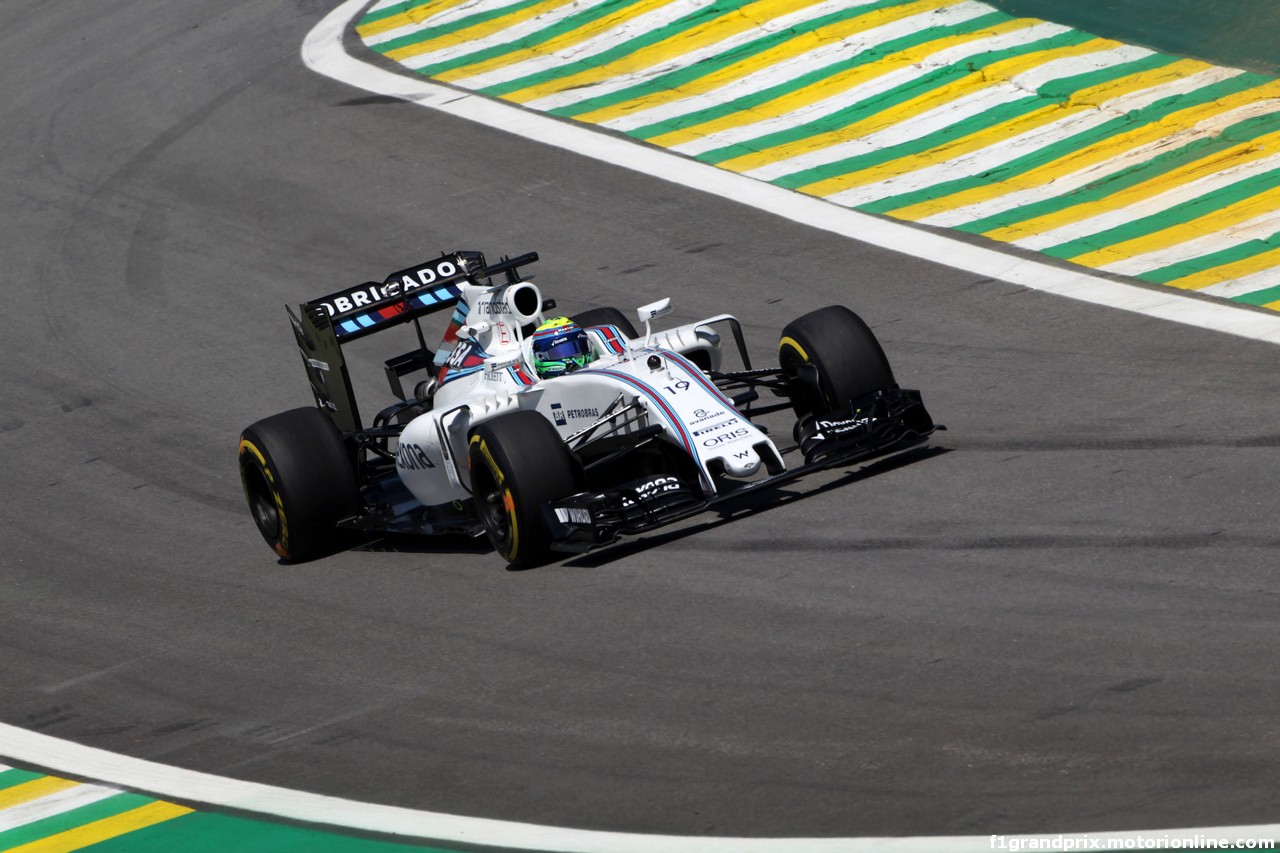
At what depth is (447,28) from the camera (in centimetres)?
2295

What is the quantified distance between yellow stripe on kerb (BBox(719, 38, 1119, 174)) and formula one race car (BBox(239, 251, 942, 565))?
658 centimetres

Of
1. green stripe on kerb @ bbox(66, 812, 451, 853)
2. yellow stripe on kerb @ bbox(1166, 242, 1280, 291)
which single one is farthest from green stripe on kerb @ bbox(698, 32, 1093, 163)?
green stripe on kerb @ bbox(66, 812, 451, 853)

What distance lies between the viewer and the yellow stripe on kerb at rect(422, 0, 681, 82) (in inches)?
853

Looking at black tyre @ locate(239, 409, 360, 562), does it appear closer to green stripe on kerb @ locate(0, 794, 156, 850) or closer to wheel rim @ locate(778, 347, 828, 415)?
wheel rim @ locate(778, 347, 828, 415)

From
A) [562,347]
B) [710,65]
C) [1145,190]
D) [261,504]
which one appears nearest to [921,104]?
[710,65]

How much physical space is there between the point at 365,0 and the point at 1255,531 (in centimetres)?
1869

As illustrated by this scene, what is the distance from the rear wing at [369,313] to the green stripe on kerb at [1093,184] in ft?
17.9

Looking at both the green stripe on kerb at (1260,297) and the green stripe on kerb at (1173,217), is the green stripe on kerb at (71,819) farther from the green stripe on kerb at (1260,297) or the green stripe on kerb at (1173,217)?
the green stripe on kerb at (1173,217)

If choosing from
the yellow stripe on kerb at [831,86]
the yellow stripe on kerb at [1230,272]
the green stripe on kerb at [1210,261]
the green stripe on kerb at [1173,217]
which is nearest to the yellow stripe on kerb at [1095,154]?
the green stripe on kerb at [1173,217]

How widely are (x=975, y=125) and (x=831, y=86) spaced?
217cm

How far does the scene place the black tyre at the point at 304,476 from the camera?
35.1 ft

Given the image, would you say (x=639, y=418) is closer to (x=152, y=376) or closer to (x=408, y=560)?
(x=408, y=560)

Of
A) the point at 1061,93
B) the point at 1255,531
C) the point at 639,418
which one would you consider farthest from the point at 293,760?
the point at 1061,93

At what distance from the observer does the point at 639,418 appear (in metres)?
9.82
